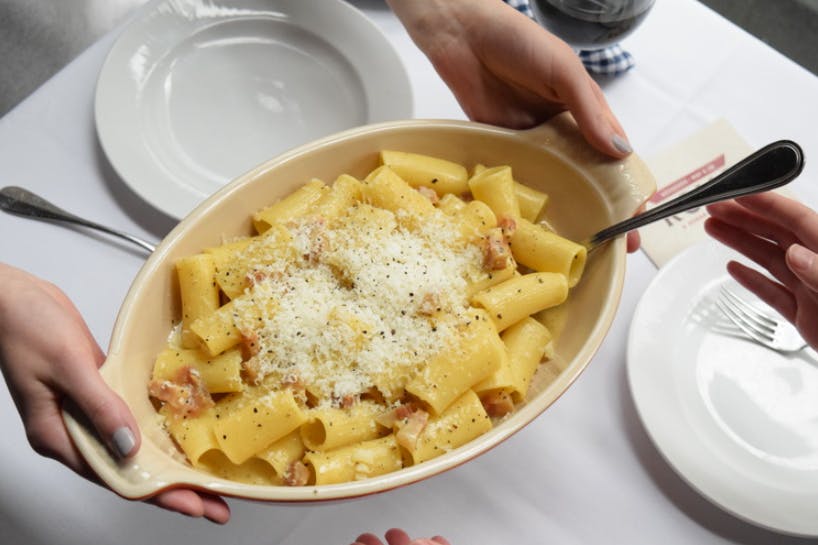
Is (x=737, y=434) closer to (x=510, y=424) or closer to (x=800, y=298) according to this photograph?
(x=800, y=298)

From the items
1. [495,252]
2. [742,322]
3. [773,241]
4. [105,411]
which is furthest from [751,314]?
[105,411]

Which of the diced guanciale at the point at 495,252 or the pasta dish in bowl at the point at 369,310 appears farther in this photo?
the diced guanciale at the point at 495,252

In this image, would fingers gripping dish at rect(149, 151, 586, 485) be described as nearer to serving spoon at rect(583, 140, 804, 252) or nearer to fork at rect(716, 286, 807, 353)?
serving spoon at rect(583, 140, 804, 252)

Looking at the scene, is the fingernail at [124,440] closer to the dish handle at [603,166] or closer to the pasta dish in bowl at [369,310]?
the pasta dish in bowl at [369,310]

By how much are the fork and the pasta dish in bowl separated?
0.38m

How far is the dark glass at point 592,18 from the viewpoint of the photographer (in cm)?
153

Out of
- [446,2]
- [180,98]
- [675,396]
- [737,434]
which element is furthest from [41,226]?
[737,434]

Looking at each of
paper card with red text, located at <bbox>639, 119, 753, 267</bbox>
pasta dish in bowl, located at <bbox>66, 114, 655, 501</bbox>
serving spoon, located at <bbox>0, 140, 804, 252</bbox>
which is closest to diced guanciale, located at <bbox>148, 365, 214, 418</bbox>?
pasta dish in bowl, located at <bbox>66, 114, 655, 501</bbox>

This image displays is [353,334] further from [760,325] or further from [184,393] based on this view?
[760,325]

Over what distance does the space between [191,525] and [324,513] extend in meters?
0.24

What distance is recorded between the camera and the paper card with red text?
1608mm

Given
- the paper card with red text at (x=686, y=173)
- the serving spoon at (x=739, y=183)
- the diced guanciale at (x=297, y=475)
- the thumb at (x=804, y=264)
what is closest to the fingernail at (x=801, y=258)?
the thumb at (x=804, y=264)

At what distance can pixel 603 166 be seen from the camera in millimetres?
1274

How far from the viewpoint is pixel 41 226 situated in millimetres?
1603
